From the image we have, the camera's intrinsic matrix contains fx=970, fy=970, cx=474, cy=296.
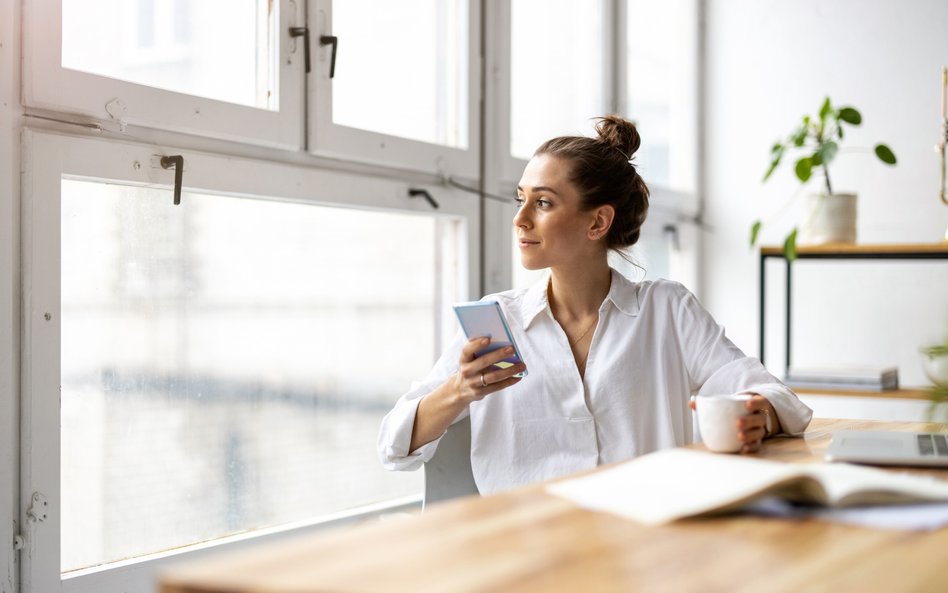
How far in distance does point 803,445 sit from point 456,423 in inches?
Result: 23.7

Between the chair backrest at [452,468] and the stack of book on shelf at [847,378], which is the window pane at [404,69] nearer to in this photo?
the chair backrest at [452,468]

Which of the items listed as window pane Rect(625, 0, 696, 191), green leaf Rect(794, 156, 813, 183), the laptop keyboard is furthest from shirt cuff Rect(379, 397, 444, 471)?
window pane Rect(625, 0, 696, 191)

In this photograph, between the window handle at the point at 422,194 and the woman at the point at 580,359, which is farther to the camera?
the window handle at the point at 422,194

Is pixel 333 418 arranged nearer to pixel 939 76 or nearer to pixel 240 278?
pixel 240 278

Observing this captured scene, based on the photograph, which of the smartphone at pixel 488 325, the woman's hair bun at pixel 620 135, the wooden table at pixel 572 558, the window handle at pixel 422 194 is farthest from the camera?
the window handle at pixel 422 194

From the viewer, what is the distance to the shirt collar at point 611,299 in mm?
1842

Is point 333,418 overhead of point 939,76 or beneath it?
beneath

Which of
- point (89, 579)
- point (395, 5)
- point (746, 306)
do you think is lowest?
point (89, 579)

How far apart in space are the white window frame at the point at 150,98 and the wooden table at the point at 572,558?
1.07m

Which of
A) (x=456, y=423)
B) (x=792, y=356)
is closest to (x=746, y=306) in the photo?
(x=792, y=356)

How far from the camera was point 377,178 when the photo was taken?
2.23 m

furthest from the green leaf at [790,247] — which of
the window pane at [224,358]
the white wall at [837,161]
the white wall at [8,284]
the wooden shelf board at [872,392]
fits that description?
the white wall at [8,284]

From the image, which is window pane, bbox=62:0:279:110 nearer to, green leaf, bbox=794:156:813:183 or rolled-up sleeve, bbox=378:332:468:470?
rolled-up sleeve, bbox=378:332:468:470

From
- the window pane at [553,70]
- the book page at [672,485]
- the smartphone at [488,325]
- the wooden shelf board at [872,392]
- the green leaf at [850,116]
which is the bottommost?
the wooden shelf board at [872,392]
